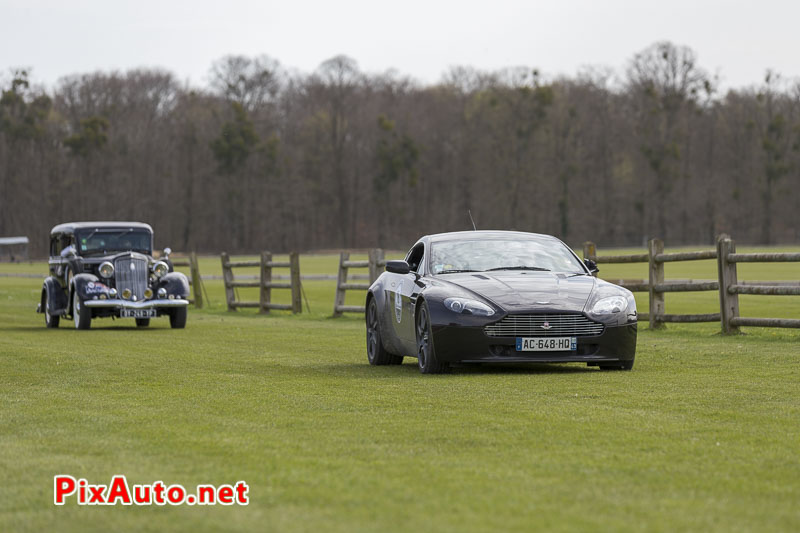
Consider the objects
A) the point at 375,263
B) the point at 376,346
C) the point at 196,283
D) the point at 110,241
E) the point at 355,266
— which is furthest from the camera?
the point at 196,283

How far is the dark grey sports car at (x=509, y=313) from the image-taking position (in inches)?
504

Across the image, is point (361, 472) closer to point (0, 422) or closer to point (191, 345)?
point (0, 422)

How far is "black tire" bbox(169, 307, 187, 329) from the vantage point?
25391mm

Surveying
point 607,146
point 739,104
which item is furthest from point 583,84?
point 739,104

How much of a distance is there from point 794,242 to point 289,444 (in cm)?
11174

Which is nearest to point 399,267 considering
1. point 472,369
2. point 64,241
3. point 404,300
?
point 404,300

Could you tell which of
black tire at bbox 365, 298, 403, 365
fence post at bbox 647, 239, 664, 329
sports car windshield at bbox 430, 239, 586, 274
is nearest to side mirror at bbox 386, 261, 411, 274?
sports car windshield at bbox 430, 239, 586, 274

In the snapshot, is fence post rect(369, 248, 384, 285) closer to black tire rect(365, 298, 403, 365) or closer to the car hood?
black tire rect(365, 298, 403, 365)

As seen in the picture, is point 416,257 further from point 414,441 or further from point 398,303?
point 414,441

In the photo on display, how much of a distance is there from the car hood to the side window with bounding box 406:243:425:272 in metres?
0.98

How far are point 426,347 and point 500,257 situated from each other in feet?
5.52

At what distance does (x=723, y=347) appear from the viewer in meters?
16.3

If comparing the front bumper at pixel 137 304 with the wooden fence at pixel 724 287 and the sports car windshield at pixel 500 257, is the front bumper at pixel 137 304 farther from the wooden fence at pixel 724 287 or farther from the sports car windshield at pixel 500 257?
the sports car windshield at pixel 500 257

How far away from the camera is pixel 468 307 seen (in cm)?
1293
